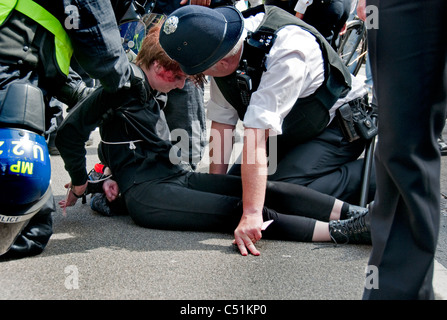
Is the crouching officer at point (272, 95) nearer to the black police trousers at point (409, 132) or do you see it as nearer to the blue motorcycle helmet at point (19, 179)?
the blue motorcycle helmet at point (19, 179)

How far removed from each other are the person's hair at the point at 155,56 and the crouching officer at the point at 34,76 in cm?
34

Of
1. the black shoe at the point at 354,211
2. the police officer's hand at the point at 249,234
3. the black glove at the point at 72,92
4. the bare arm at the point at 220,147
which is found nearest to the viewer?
the police officer's hand at the point at 249,234

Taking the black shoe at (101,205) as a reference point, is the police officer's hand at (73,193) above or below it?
above

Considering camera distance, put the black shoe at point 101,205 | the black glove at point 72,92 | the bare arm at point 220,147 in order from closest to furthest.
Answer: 1. the black glove at point 72,92
2. the black shoe at point 101,205
3. the bare arm at point 220,147

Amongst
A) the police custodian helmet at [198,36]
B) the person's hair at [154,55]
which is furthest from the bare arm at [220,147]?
the police custodian helmet at [198,36]

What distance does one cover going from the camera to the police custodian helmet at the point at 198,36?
6.75 feet

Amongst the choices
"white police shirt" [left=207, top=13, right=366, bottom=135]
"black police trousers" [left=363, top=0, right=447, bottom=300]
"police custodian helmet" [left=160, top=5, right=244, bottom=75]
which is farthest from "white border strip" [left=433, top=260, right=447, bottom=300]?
"police custodian helmet" [left=160, top=5, right=244, bottom=75]

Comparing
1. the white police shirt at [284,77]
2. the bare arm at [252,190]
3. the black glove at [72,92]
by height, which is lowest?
the bare arm at [252,190]

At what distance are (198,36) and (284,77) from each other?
1.20 ft

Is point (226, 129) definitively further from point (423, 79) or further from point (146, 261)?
point (423, 79)

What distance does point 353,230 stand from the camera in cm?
209

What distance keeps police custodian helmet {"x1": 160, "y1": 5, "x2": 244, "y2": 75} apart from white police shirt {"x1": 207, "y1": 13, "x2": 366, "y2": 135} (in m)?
0.18

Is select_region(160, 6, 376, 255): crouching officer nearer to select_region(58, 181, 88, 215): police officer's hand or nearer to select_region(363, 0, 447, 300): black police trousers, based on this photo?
select_region(58, 181, 88, 215): police officer's hand
